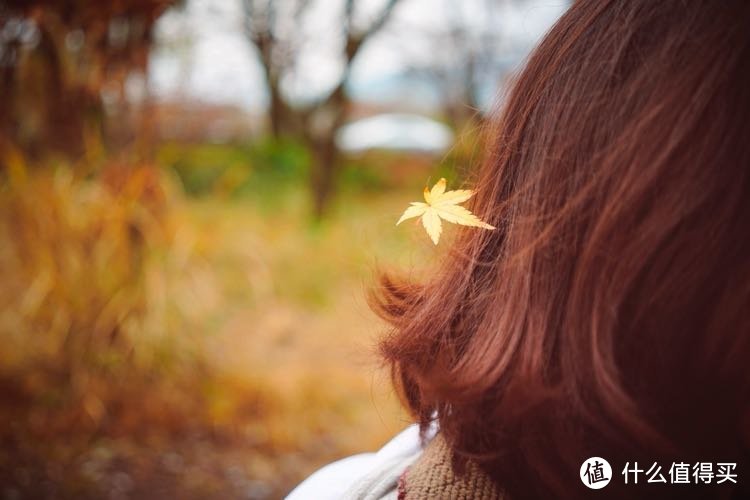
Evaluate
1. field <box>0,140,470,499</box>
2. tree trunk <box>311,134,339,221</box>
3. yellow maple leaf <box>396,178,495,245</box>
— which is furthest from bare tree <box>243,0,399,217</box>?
yellow maple leaf <box>396,178,495,245</box>

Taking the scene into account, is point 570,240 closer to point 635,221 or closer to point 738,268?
point 635,221

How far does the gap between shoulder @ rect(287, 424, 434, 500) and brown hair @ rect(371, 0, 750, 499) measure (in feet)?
0.52

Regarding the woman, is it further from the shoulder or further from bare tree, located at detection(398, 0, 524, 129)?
bare tree, located at detection(398, 0, 524, 129)

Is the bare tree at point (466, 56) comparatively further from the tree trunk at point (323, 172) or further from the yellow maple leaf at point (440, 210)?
the yellow maple leaf at point (440, 210)

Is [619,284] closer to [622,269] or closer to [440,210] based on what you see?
[622,269]

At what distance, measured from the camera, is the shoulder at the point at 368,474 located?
912 mm

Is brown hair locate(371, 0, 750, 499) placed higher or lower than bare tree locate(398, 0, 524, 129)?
lower

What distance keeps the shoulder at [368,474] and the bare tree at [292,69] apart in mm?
3771

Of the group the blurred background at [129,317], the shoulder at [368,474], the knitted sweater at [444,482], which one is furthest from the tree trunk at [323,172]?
the knitted sweater at [444,482]

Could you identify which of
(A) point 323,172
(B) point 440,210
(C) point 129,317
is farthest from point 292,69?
(B) point 440,210

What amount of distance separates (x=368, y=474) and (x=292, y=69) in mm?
4115

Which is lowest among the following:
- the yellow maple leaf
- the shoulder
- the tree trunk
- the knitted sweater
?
the knitted sweater

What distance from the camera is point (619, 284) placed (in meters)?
0.71

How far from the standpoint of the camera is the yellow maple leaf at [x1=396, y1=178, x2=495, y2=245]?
0.88 m
